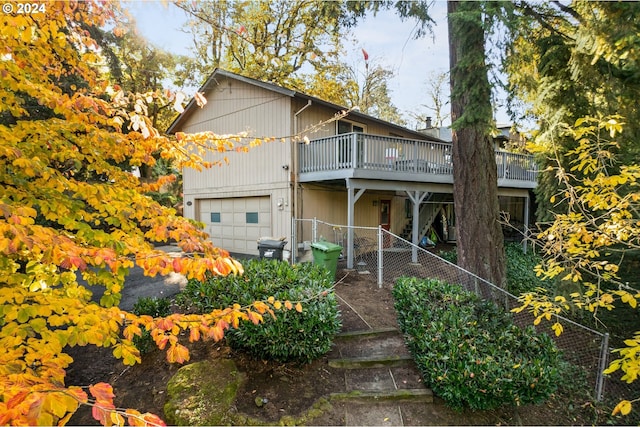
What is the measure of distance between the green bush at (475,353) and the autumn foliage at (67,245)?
7.60 feet

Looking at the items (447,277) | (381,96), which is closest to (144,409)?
(447,277)

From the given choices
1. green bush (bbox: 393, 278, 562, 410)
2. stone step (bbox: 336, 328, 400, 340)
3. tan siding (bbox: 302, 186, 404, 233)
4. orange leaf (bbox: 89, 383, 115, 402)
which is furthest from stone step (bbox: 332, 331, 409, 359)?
tan siding (bbox: 302, 186, 404, 233)

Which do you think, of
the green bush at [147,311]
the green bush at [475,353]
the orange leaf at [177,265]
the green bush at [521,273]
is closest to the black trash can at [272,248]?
the green bush at [147,311]

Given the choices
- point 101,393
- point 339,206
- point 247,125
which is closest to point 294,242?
point 339,206

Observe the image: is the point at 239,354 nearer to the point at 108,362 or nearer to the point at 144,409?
the point at 144,409

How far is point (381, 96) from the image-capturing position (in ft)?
84.2

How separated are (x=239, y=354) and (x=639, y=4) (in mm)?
6932

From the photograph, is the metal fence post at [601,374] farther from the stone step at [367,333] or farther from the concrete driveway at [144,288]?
the concrete driveway at [144,288]

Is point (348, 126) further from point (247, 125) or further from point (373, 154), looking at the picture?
point (247, 125)

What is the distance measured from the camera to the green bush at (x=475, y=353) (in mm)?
3256

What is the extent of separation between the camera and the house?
9.40 meters

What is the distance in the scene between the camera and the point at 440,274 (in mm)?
7387

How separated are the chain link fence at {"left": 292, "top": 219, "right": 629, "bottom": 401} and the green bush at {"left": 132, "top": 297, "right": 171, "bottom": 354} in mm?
3669

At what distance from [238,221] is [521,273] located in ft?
30.8
